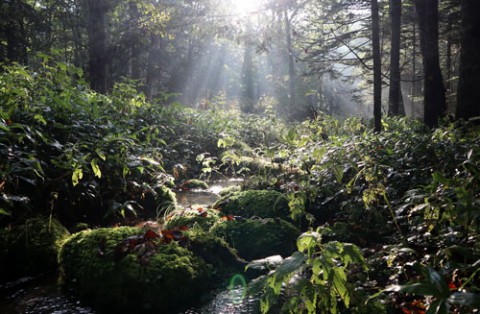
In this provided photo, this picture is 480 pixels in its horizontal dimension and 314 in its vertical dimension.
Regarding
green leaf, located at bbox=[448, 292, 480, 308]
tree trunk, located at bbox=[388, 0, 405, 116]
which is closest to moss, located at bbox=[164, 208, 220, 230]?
green leaf, located at bbox=[448, 292, 480, 308]

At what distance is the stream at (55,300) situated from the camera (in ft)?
10.1

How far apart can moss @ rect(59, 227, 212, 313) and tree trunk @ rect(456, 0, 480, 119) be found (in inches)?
210

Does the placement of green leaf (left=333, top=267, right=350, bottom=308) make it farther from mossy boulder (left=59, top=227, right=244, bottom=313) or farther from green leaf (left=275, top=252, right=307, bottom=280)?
mossy boulder (left=59, top=227, right=244, bottom=313)

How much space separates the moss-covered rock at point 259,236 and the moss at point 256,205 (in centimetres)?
51

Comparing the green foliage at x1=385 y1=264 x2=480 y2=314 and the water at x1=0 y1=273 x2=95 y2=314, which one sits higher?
the green foliage at x1=385 y1=264 x2=480 y2=314

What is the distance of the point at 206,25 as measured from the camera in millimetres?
10258

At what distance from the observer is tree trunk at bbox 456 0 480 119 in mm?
5984

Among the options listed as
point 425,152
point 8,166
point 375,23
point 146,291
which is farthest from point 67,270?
point 375,23

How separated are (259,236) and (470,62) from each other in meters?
4.83

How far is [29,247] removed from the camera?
379 cm

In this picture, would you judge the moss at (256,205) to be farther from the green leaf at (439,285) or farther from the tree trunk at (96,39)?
the tree trunk at (96,39)

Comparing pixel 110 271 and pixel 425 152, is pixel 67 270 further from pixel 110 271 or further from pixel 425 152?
pixel 425 152

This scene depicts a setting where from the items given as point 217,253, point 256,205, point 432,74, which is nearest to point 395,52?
point 432,74

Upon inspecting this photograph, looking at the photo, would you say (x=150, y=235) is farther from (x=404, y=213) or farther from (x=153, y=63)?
(x=153, y=63)
